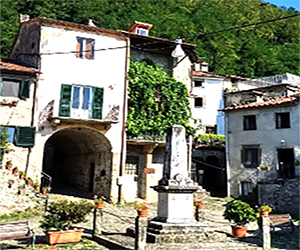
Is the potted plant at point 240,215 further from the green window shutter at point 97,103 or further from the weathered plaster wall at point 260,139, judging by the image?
the weathered plaster wall at point 260,139

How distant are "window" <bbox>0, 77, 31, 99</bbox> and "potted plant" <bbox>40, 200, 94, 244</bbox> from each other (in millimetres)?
9284

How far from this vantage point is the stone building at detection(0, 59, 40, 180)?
16.9m

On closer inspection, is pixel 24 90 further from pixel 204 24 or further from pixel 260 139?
pixel 204 24

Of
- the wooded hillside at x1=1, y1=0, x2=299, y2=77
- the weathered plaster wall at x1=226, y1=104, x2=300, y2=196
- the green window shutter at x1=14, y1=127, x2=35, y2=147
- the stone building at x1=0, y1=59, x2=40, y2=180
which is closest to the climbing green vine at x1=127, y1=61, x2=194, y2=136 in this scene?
the weathered plaster wall at x1=226, y1=104, x2=300, y2=196

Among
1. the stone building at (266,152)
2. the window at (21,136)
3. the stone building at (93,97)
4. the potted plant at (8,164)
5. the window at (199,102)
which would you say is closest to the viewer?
the potted plant at (8,164)

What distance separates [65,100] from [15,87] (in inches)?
99.9

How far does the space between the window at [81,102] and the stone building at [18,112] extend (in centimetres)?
158

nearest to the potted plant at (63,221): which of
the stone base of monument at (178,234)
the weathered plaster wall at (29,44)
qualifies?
the stone base of monument at (178,234)

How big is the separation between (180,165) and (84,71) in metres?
10.4

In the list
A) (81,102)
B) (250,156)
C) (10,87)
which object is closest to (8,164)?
(10,87)

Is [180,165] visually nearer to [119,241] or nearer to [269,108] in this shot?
[119,241]

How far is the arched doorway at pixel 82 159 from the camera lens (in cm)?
1950

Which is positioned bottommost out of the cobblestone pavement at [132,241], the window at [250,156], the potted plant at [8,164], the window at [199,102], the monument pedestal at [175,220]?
the cobblestone pavement at [132,241]

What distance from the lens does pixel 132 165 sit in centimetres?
2067
